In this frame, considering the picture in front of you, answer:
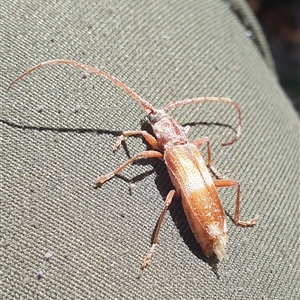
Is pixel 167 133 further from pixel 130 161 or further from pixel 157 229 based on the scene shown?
pixel 157 229

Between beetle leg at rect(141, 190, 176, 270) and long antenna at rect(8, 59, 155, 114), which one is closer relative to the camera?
beetle leg at rect(141, 190, 176, 270)

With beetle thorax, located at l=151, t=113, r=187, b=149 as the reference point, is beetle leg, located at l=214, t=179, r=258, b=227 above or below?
below

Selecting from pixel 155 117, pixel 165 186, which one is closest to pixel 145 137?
pixel 155 117

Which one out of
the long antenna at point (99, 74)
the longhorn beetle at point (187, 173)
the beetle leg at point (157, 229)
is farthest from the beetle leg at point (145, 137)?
the beetle leg at point (157, 229)

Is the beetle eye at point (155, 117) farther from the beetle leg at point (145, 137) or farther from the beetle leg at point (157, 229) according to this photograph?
the beetle leg at point (157, 229)

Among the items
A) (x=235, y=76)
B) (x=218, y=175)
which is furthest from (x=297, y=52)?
(x=218, y=175)

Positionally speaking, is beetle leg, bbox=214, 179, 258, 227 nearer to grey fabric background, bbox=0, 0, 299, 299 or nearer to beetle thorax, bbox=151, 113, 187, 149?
grey fabric background, bbox=0, 0, 299, 299

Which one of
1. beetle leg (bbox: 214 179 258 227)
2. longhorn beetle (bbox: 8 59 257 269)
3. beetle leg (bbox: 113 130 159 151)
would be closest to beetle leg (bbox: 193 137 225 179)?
longhorn beetle (bbox: 8 59 257 269)

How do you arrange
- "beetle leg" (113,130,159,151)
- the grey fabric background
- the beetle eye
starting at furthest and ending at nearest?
the beetle eye < "beetle leg" (113,130,159,151) < the grey fabric background

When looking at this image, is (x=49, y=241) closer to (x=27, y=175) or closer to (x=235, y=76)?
(x=27, y=175)
